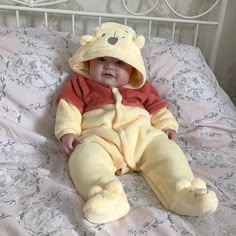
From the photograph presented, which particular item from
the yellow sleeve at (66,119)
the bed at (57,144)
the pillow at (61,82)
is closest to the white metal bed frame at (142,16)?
the bed at (57,144)

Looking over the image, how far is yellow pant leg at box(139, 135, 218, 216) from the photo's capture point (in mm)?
966

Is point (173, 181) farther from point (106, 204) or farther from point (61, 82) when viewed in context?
point (61, 82)

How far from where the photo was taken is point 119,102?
1288 millimetres

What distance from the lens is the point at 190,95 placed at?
4.68ft

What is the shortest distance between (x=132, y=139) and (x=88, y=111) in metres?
0.19

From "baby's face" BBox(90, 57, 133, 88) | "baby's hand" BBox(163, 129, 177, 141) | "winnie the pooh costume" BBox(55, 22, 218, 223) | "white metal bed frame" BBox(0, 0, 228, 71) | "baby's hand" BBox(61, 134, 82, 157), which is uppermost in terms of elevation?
"white metal bed frame" BBox(0, 0, 228, 71)

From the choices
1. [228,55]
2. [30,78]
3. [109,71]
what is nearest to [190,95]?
[109,71]

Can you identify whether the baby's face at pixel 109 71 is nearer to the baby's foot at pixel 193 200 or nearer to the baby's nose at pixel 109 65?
the baby's nose at pixel 109 65

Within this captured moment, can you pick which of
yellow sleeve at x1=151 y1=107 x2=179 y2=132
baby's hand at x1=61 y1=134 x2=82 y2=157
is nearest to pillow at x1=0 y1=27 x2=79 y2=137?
baby's hand at x1=61 y1=134 x2=82 y2=157

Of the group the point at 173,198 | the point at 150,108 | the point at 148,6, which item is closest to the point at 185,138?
the point at 150,108

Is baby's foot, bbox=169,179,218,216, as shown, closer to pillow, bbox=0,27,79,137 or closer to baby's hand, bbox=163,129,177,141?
baby's hand, bbox=163,129,177,141

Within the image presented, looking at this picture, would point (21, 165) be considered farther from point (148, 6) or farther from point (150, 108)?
point (148, 6)

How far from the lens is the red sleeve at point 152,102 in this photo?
1.36 m

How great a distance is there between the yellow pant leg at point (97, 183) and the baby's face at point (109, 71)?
24 cm
